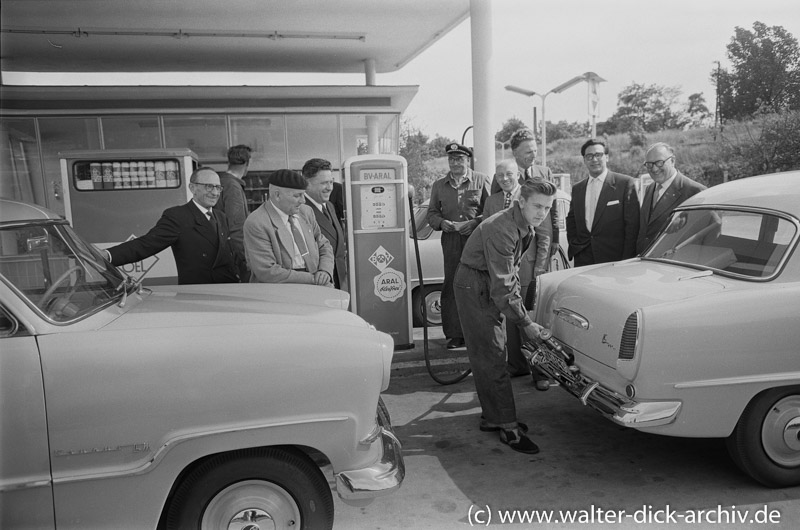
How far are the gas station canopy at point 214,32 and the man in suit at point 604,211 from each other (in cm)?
545

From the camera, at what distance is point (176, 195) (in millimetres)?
7312

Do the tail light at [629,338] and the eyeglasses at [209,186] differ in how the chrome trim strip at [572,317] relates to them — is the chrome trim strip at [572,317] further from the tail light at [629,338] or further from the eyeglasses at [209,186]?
the eyeglasses at [209,186]

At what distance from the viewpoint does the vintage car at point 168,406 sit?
84.4 inches

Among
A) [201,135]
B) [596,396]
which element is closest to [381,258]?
[596,396]

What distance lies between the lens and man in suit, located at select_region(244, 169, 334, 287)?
390 centimetres

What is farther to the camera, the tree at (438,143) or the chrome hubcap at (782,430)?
the tree at (438,143)

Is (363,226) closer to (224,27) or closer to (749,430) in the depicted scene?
(749,430)

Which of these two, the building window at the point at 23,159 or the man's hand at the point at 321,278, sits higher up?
the building window at the point at 23,159

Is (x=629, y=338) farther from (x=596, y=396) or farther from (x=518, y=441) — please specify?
(x=518, y=441)

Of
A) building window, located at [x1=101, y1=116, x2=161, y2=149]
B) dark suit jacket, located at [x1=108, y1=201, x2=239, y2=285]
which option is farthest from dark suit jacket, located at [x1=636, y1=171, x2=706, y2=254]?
building window, located at [x1=101, y1=116, x2=161, y2=149]

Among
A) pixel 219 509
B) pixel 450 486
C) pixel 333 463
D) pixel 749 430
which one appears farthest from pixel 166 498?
pixel 749 430

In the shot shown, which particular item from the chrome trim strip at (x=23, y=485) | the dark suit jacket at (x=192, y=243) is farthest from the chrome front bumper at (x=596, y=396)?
the chrome trim strip at (x=23, y=485)

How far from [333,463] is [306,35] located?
1066cm

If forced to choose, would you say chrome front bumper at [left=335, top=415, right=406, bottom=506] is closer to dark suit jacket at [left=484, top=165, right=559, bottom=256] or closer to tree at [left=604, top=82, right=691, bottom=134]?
dark suit jacket at [left=484, top=165, right=559, bottom=256]
